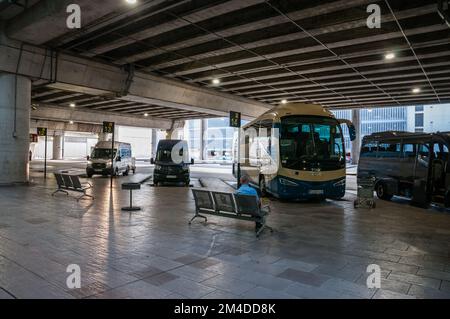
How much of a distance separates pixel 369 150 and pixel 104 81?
13604 mm

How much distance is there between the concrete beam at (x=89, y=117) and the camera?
32094 millimetres

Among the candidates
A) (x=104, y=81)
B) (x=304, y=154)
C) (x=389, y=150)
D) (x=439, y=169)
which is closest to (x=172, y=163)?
(x=104, y=81)

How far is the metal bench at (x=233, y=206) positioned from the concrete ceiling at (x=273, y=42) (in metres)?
6.23

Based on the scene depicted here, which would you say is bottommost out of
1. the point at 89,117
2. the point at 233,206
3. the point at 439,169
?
the point at 233,206

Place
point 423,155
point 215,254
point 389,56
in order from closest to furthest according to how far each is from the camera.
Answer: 1. point 215,254
2. point 423,155
3. point 389,56

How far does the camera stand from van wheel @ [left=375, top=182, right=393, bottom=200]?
14.4 metres

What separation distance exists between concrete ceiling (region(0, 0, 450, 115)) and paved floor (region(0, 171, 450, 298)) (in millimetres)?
6549

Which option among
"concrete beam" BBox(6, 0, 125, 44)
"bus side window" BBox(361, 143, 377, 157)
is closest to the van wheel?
"bus side window" BBox(361, 143, 377, 157)

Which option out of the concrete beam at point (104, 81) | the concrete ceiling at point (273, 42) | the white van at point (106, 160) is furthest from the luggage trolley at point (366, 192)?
the white van at point (106, 160)

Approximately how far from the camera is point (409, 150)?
13.1 metres

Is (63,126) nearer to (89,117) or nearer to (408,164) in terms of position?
(89,117)

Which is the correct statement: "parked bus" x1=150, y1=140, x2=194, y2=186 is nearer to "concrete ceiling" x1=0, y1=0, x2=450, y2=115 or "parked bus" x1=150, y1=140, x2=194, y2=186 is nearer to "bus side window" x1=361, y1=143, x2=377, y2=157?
"concrete ceiling" x1=0, y1=0, x2=450, y2=115

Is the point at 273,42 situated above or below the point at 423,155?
above

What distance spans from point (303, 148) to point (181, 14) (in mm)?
6284
